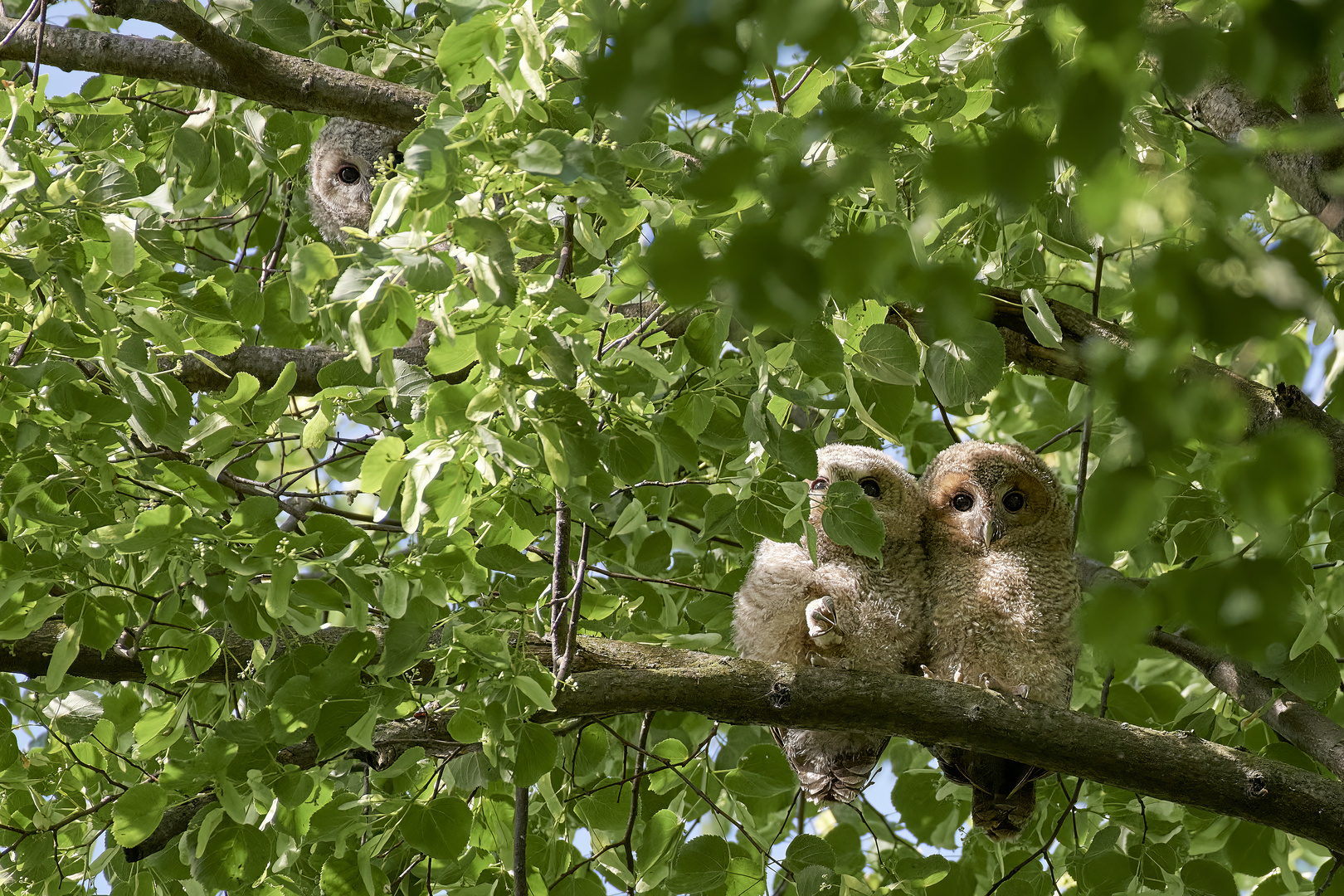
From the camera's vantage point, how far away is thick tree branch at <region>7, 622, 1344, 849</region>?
2.12 metres

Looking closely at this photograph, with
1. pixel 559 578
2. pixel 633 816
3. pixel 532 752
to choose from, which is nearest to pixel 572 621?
pixel 559 578

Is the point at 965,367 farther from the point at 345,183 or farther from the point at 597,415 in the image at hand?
the point at 345,183

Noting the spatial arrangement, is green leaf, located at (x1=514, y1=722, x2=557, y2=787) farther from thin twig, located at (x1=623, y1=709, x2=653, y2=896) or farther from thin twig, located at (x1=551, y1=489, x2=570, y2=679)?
thin twig, located at (x1=623, y1=709, x2=653, y2=896)

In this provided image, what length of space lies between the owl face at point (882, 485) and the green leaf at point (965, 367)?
29 centimetres

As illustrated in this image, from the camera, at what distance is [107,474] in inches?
83.3

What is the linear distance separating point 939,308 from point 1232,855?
8.13 feet

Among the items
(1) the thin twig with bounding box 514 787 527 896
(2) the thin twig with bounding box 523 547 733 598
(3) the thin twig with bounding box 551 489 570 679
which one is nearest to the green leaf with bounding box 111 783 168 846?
(1) the thin twig with bounding box 514 787 527 896

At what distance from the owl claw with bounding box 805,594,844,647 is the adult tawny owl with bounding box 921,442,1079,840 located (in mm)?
260

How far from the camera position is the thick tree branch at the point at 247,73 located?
8.83 ft

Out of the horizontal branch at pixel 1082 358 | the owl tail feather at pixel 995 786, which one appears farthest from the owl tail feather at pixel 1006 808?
the horizontal branch at pixel 1082 358

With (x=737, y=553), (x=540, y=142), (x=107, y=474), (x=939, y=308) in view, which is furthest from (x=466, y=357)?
(x=737, y=553)

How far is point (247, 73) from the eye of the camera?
8.81ft

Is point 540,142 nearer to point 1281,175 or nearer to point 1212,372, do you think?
point 1212,372

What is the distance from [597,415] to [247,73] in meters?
1.44
